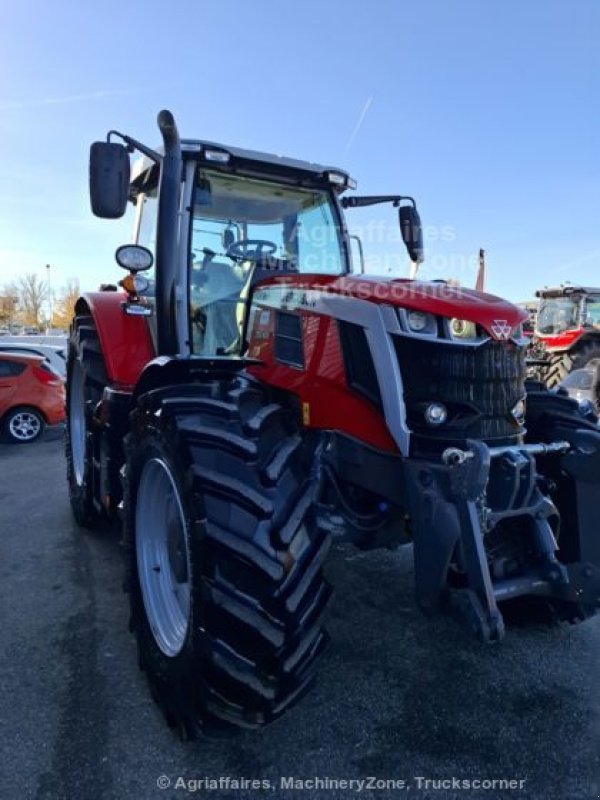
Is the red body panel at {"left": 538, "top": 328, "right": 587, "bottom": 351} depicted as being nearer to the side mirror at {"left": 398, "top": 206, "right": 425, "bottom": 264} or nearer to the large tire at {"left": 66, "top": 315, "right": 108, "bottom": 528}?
the side mirror at {"left": 398, "top": 206, "right": 425, "bottom": 264}

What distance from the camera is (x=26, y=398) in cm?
897

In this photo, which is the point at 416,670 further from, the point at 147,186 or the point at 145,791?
the point at 147,186

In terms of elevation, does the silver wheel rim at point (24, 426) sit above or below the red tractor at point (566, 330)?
below

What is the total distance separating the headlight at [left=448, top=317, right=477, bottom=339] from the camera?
2258 millimetres

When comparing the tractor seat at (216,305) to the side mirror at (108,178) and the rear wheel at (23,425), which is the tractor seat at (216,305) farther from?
the rear wheel at (23,425)

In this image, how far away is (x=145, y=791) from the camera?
200cm

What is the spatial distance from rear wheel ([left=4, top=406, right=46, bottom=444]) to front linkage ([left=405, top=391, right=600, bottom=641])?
803 cm

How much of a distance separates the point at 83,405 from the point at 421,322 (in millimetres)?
3105

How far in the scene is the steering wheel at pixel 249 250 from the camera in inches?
134

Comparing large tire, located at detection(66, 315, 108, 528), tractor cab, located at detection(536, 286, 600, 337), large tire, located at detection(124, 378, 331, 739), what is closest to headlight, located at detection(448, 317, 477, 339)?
large tire, located at detection(124, 378, 331, 739)

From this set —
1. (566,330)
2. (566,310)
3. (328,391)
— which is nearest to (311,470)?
(328,391)
